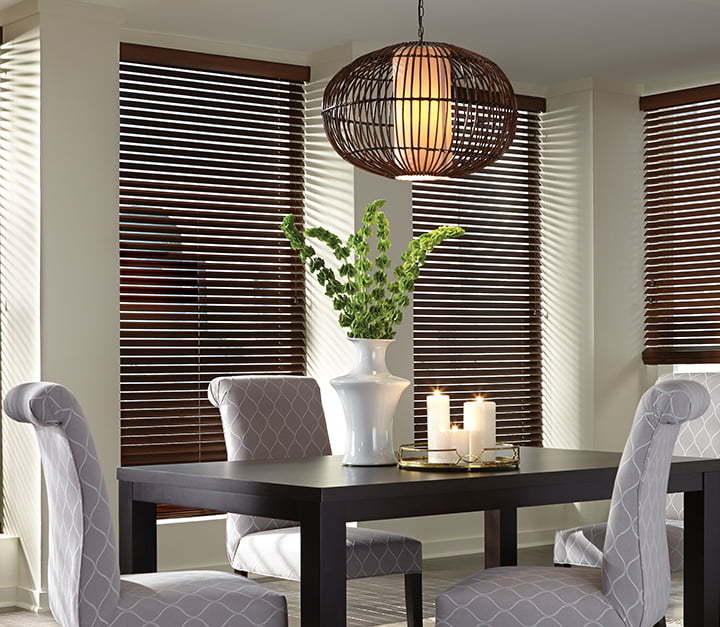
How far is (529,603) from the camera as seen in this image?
2.80 meters

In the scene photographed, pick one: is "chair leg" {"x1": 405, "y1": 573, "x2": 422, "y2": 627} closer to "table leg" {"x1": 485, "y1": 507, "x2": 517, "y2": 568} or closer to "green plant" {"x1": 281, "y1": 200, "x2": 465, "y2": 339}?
"table leg" {"x1": 485, "y1": 507, "x2": 517, "y2": 568}

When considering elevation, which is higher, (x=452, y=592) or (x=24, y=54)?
(x=24, y=54)

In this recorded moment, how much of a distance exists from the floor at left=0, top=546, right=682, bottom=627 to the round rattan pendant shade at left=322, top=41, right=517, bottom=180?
6.11 ft

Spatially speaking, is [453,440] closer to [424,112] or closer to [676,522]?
[424,112]

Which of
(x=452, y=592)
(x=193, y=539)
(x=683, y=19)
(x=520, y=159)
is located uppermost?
(x=683, y=19)

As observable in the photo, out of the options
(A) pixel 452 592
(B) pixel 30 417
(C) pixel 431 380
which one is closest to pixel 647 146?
(C) pixel 431 380

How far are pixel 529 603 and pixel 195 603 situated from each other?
77 centimetres

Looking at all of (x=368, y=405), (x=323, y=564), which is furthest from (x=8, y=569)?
(x=323, y=564)

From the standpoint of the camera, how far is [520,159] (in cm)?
656

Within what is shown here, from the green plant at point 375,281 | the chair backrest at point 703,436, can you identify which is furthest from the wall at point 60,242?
the chair backrest at point 703,436

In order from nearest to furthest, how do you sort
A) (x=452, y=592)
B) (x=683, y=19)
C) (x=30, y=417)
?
1. (x=30, y=417)
2. (x=452, y=592)
3. (x=683, y=19)

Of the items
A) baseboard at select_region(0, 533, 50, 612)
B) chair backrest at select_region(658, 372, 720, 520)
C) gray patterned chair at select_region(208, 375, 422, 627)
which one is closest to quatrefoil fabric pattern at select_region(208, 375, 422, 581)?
gray patterned chair at select_region(208, 375, 422, 627)

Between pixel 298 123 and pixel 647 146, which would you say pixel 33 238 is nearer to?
pixel 298 123

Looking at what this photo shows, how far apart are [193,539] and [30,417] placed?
2817 millimetres
